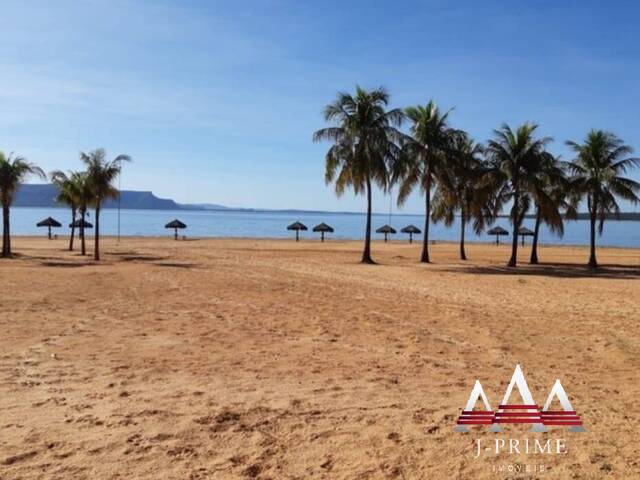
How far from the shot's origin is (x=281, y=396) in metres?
5.69

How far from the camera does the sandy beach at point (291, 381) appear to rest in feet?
13.6

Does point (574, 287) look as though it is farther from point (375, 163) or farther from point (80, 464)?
point (80, 464)

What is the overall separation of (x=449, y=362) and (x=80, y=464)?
483cm

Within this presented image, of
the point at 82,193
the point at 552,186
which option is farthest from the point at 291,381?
the point at 82,193

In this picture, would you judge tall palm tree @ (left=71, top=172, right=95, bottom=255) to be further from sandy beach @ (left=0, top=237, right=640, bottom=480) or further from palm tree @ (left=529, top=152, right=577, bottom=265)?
palm tree @ (left=529, top=152, right=577, bottom=265)

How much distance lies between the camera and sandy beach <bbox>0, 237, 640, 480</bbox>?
4.16 m

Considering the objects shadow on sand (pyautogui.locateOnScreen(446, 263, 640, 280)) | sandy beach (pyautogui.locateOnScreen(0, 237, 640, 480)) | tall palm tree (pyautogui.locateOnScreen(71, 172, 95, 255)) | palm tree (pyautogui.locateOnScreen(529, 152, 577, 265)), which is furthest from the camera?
tall palm tree (pyautogui.locateOnScreen(71, 172, 95, 255))

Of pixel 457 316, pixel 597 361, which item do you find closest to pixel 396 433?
pixel 597 361

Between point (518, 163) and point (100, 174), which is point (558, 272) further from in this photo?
point (100, 174)

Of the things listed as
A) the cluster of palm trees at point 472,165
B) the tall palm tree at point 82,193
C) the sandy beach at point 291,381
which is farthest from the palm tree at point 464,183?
the tall palm tree at point 82,193

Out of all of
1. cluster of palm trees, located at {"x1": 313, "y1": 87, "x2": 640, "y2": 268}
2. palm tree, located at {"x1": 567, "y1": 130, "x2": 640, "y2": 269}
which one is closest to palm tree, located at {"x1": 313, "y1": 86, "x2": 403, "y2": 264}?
cluster of palm trees, located at {"x1": 313, "y1": 87, "x2": 640, "y2": 268}

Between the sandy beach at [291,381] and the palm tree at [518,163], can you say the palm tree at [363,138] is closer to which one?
the palm tree at [518,163]

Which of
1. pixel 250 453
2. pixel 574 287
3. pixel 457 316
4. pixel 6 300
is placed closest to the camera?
pixel 250 453

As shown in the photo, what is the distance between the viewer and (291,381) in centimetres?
626
